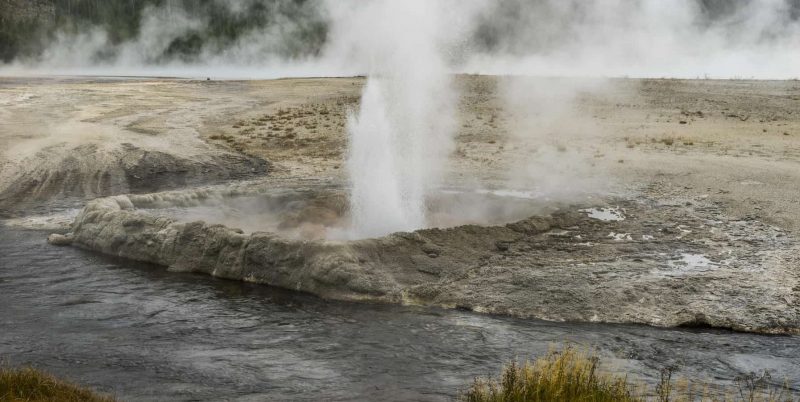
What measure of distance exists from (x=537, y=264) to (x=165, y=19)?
55.8 meters

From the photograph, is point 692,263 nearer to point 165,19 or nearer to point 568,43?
point 568,43

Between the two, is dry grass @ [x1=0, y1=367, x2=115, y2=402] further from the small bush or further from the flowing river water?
the small bush

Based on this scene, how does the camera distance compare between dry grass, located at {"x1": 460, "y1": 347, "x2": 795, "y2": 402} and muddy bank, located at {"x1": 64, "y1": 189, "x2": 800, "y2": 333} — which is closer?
dry grass, located at {"x1": 460, "y1": 347, "x2": 795, "y2": 402}

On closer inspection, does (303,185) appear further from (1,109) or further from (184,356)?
(1,109)

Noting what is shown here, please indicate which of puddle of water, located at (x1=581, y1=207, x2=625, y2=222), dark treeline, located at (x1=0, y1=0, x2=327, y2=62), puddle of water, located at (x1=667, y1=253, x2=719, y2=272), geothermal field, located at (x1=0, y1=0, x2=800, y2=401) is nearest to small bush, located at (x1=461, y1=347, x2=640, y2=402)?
geothermal field, located at (x1=0, y1=0, x2=800, y2=401)

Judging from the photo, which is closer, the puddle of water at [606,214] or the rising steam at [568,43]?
the puddle of water at [606,214]

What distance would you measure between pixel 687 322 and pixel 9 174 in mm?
10762

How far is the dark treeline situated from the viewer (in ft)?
165

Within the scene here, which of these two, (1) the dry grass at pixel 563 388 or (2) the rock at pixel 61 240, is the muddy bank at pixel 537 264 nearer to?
(2) the rock at pixel 61 240

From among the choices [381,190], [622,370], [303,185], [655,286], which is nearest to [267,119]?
Answer: [303,185]

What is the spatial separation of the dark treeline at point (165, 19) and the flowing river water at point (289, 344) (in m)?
41.8

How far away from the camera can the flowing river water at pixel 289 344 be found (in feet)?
16.8

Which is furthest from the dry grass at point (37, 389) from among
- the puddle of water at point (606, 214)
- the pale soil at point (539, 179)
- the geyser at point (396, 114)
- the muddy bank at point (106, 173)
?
the muddy bank at point (106, 173)

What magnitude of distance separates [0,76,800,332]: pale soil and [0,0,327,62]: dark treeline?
2689 centimetres
